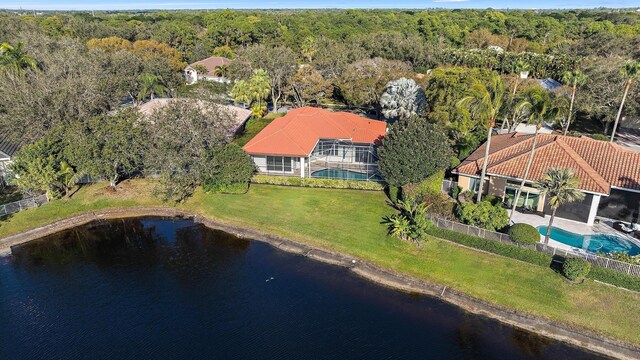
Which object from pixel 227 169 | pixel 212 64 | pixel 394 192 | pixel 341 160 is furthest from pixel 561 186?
pixel 212 64

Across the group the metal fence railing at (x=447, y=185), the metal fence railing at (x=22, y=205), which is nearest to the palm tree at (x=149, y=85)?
the metal fence railing at (x=22, y=205)

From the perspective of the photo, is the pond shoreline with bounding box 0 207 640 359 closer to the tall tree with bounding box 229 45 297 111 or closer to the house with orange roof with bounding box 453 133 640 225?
the house with orange roof with bounding box 453 133 640 225

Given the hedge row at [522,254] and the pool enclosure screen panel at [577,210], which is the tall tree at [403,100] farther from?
the hedge row at [522,254]

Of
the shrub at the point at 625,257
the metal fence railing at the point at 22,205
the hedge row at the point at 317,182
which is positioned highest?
the hedge row at the point at 317,182

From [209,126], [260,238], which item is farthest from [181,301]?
[209,126]

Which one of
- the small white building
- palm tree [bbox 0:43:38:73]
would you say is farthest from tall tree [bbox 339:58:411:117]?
palm tree [bbox 0:43:38:73]

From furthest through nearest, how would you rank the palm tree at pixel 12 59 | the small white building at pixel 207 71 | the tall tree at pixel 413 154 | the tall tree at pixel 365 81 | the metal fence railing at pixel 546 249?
the small white building at pixel 207 71 → the tall tree at pixel 365 81 → the palm tree at pixel 12 59 → the tall tree at pixel 413 154 → the metal fence railing at pixel 546 249
